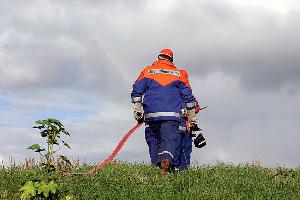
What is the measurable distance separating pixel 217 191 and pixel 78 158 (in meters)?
6.85

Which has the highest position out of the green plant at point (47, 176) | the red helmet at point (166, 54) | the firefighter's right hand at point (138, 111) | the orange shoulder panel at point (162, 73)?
the red helmet at point (166, 54)

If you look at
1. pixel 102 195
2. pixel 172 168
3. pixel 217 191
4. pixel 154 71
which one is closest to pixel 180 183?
pixel 217 191

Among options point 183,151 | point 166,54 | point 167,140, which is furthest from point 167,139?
point 166,54

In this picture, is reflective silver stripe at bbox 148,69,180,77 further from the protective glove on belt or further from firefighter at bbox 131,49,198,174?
the protective glove on belt

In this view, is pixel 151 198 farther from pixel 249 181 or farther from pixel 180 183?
pixel 249 181

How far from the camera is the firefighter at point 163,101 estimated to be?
11555 mm

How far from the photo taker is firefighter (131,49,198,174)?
37.9 feet

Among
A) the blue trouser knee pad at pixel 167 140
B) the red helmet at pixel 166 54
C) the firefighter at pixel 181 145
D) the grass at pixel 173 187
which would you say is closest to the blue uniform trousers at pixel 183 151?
the firefighter at pixel 181 145

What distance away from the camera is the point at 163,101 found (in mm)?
11578

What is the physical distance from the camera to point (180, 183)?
894 cm

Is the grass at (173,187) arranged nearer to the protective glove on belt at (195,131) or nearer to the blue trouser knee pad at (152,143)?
the blue trouser knee pad at (152,143)

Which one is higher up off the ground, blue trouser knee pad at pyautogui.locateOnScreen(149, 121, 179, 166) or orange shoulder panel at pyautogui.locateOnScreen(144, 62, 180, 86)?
orange shoulder panel at pyautogui.locateOnScreen(144, 62, 180, 86)

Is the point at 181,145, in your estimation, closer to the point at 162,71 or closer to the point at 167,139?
the point at 167,139

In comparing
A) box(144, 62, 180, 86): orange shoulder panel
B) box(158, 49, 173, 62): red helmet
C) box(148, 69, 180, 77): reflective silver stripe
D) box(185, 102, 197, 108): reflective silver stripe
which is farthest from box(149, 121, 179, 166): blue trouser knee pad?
box(158, 49, 173, 62): red helmet
